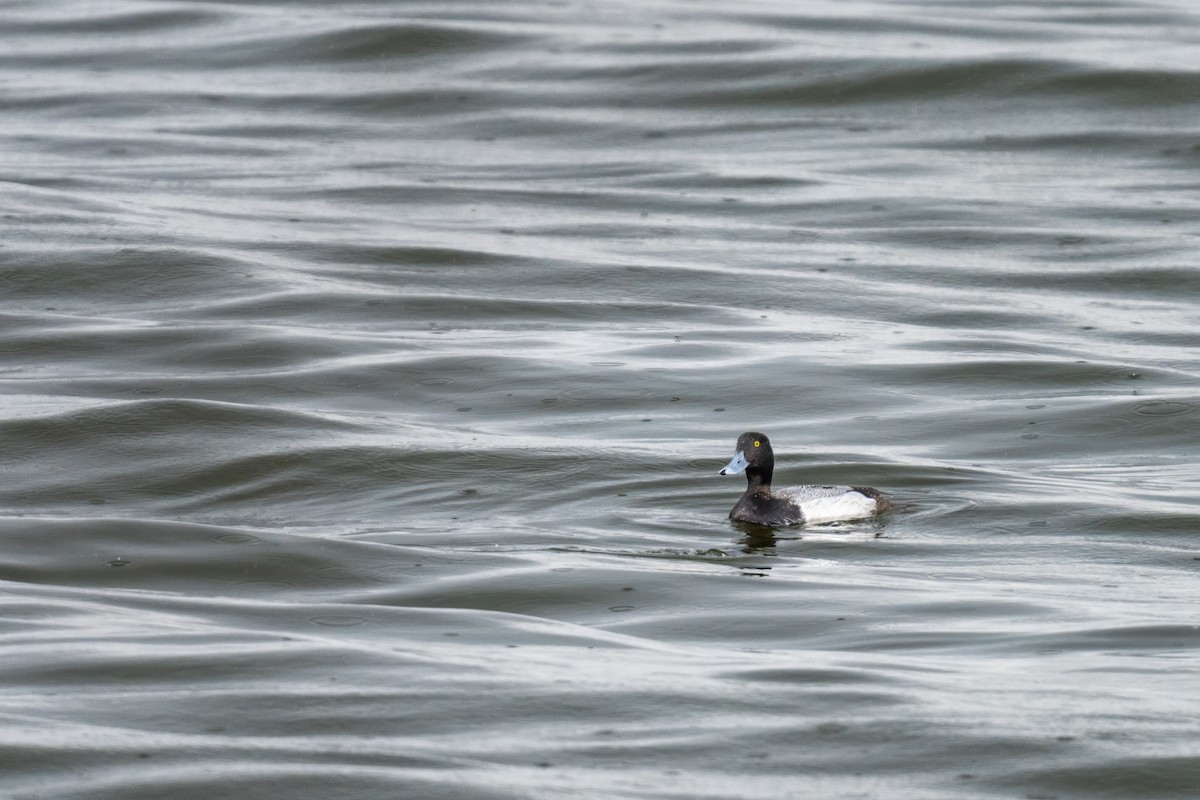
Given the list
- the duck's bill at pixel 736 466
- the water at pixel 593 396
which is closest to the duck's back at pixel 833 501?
the water at pixel 593 396

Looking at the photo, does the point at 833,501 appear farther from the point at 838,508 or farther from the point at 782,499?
the point at 782,499

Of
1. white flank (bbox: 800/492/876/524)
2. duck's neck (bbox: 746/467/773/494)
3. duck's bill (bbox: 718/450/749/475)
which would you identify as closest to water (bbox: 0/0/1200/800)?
white flank (bbox: 800/492/876/524)

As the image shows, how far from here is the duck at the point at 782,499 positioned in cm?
1291

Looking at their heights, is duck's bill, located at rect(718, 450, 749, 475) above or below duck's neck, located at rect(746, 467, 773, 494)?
above

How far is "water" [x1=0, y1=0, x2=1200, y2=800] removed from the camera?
820cm

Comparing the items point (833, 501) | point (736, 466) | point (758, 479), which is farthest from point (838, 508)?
point (736, 466)

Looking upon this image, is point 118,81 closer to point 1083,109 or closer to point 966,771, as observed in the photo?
point 1083,109

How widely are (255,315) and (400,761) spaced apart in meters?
11.6

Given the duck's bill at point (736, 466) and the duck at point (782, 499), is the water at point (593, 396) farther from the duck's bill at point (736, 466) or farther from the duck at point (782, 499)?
the duck's bill at point (736, 466)

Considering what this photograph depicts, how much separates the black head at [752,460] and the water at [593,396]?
52cm

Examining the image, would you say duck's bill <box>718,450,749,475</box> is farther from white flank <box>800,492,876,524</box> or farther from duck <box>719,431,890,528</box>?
white flank <box>800,492,876,524</box>

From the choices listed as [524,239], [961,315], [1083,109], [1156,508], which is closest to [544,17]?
[1083,109]

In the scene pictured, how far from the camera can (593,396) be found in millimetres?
16344

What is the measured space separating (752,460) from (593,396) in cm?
298
